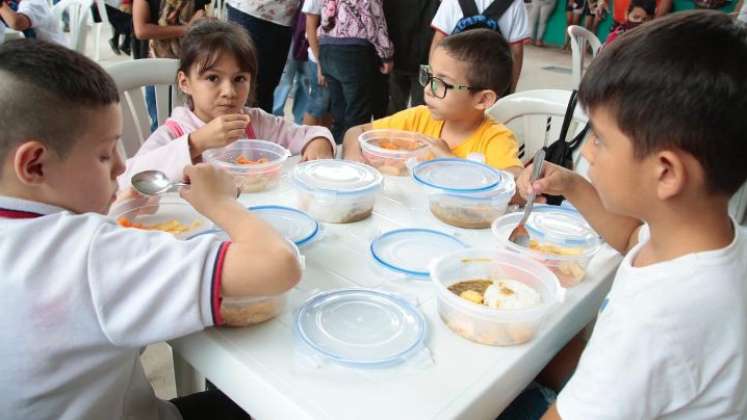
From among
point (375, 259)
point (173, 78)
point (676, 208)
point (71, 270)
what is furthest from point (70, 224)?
point (173, 78)

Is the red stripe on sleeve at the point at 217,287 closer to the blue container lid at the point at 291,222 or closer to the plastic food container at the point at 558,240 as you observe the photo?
the blue container lid at the point at 291,222

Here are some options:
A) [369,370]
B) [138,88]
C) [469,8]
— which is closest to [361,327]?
[369,370]

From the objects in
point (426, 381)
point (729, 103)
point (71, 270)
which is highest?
point (729, 103)

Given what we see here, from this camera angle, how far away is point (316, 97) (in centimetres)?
343

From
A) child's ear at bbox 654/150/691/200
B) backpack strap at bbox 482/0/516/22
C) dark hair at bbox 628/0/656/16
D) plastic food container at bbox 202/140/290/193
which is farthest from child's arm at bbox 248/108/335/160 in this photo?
dark hair at bbox 628/0/656/16

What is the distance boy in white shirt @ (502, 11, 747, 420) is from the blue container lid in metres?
0.52

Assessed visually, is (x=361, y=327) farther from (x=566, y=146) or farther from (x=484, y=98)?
(x=566, y=146)

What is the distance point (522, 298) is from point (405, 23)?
2318 mm

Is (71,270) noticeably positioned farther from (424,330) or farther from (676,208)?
(676,208)

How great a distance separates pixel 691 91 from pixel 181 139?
111cm

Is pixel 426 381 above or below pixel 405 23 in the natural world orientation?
below

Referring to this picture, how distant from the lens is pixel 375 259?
0.96 metres

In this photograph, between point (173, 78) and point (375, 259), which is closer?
point (375, 259)

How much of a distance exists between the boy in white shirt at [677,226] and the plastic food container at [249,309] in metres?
0.43
